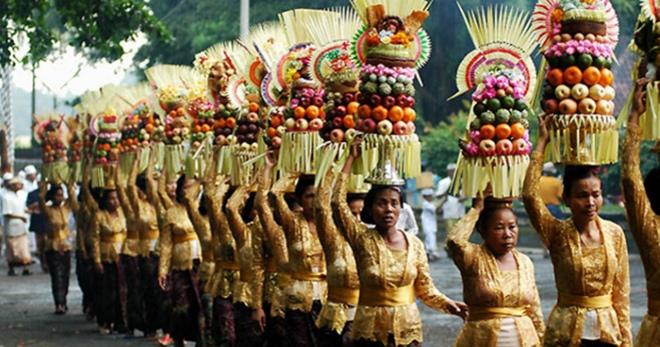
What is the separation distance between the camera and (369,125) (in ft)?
23.6

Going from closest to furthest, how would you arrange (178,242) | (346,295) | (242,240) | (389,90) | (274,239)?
(389,90)
(346,295)
(274,239)
(242,240)
(178,242)

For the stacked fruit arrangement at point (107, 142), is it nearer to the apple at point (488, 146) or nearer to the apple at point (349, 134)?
the apple at point (349, 134)

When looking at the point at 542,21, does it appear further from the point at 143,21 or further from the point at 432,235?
the point at 432,235

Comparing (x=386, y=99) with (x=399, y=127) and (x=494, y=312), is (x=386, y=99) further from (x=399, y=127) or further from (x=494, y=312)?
(x=494, y=312)

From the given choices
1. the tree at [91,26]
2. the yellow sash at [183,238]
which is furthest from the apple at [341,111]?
the tree at [91,26]

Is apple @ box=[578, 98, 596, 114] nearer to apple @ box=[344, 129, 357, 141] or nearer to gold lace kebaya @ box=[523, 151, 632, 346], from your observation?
gold lace kebaya @ box=[523, 151, 632, 346]

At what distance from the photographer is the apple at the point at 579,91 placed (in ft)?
19.9

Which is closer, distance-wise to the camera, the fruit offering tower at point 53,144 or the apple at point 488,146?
the apple at point 488,146

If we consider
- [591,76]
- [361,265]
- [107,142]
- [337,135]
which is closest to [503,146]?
[591,76]

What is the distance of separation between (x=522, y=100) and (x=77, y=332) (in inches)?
335

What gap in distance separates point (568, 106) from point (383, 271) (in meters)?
1.62

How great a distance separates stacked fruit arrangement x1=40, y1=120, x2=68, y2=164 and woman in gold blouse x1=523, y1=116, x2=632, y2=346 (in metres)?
10.5

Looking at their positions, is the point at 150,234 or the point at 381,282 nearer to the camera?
the point at 381,282

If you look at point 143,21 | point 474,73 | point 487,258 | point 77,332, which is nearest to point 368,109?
point 474,73
